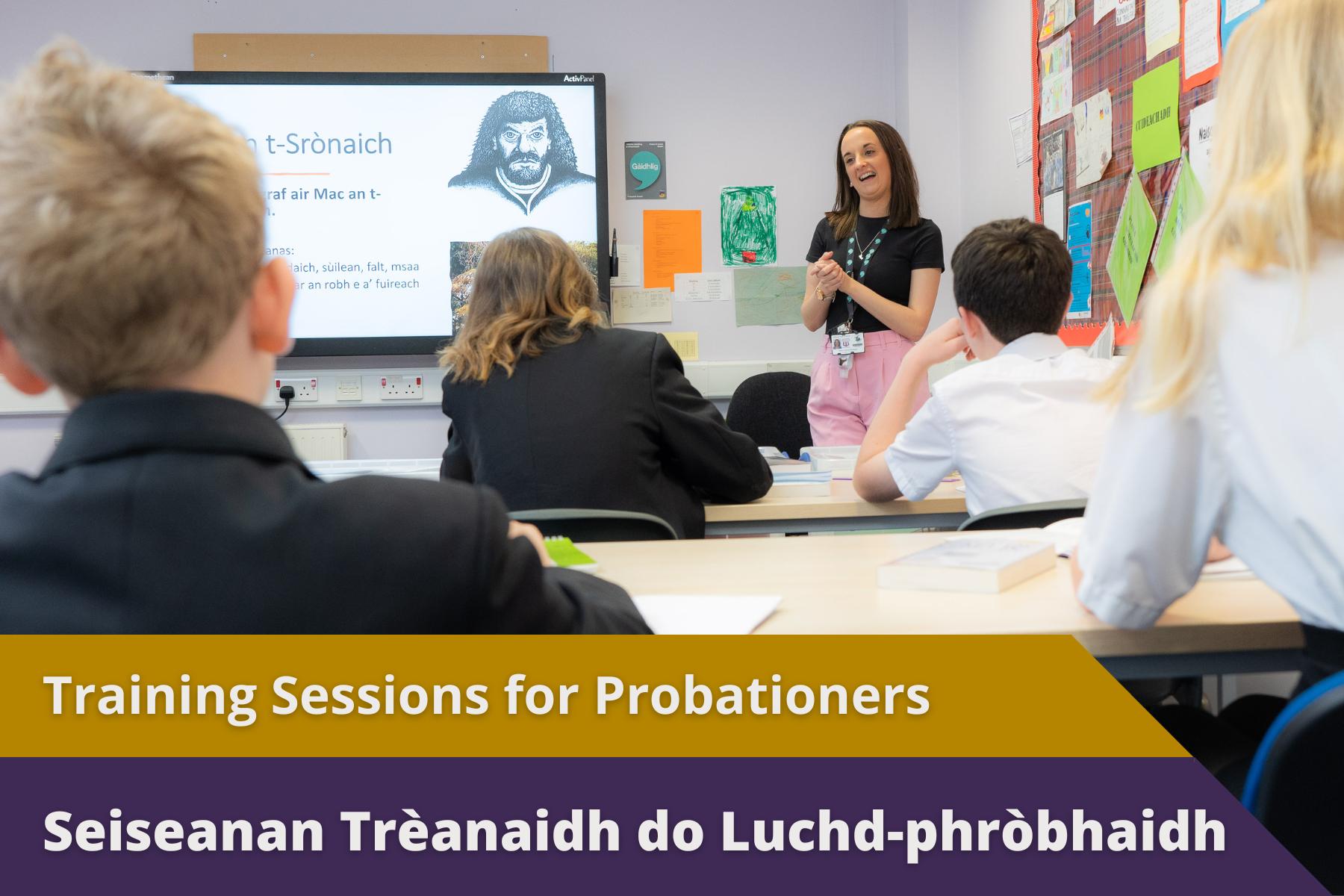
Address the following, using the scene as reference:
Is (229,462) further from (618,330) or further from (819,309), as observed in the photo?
(819,309)

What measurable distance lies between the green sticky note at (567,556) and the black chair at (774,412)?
2473 millimetres

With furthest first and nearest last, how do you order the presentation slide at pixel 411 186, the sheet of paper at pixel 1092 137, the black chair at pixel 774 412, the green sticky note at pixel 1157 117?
the presentation slide at pixel 411 186 → the black chair at pixel 774 412 → the sheet of paper at pixel 1092 137 → the green sticky note at pixel 1157 117

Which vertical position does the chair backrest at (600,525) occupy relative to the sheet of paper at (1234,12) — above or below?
below

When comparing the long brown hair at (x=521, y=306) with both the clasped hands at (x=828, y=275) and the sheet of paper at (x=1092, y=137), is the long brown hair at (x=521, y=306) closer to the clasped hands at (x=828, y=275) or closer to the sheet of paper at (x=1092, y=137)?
the clasped hands at (x=828, y=275)

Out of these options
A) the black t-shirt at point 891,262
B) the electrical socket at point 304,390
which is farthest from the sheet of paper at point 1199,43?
the electrical socket at point 304,390

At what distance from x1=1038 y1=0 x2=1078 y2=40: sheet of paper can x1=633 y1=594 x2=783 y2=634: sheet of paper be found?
275 centimetres

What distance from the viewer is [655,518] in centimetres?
173

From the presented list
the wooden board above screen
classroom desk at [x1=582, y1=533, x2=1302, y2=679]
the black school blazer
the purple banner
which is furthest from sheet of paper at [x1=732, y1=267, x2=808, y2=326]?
the purple banner

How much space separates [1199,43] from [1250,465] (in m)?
2.03

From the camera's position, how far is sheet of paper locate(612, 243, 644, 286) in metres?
4.69

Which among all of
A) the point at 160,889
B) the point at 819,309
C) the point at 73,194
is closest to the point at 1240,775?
the point at 160,889

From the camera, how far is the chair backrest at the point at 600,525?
1703 millimetres

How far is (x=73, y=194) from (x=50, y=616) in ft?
0.76

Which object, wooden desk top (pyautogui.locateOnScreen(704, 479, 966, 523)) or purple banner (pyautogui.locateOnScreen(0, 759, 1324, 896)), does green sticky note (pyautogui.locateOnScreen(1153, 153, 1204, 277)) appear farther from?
purple banner (pyautogui.locateOnScreen(0, 759, 1324, 896))
